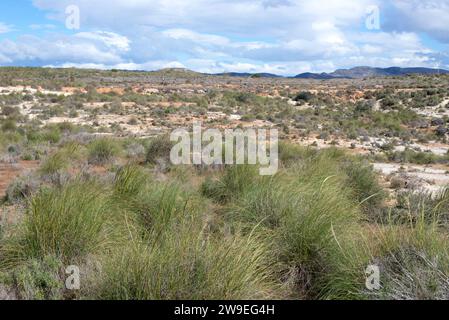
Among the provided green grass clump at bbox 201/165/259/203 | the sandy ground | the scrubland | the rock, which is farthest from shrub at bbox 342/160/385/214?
the rock

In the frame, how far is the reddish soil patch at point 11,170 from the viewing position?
36.2ft

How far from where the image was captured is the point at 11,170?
12508mm

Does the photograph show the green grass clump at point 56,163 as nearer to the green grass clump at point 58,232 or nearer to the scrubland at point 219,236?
the scrubland at point 219,236

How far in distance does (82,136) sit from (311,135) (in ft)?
38.6

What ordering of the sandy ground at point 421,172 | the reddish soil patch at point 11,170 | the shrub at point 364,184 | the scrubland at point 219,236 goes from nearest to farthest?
the scrubland at point 219,236 < the shrub at point 364,184 < the reddish soil patch at point 11,170 < the sandy ground at point 421,172

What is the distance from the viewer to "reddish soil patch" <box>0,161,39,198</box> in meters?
11.0

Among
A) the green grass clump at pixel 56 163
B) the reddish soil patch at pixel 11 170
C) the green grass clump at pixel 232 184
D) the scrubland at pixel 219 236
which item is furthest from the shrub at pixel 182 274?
the reddish soil patch at pixel 11 170

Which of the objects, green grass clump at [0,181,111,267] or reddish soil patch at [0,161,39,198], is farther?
reddish soil patch at [0,161,39,198]

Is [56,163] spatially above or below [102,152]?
above

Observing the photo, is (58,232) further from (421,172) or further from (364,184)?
(421,172)

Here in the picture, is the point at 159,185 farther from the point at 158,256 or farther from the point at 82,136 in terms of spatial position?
the point at 82,136

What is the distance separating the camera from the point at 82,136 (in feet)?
58.9

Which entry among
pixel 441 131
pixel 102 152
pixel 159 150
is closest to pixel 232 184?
pixel 159 150

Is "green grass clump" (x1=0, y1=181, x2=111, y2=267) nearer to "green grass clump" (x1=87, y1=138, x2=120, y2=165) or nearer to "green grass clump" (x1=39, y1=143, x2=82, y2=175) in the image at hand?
"green grass clump" (x1=39, y1=143, x2=82, y2=175)
